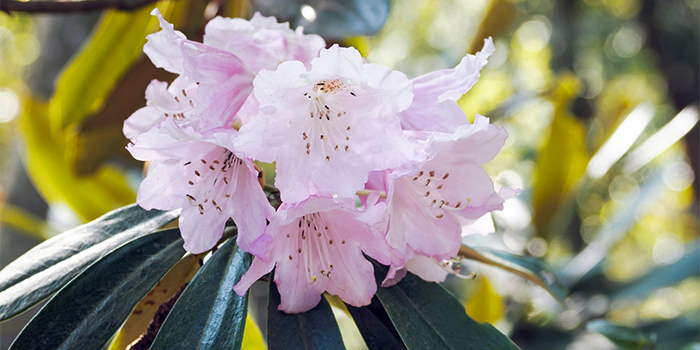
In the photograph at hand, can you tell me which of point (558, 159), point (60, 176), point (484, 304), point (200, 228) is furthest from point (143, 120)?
point (558, 159)

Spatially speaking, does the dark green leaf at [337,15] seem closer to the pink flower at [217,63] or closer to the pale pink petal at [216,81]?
the pink flower at [217,63]

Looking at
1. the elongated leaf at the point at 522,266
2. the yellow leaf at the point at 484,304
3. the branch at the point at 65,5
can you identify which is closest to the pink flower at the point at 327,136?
the elongated leaf at the point at 522,266

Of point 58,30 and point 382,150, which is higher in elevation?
point 58,30

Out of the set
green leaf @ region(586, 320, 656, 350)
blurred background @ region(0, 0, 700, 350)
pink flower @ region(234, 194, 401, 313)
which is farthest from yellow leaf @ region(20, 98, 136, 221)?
green leaf @ region(586, 320, 656, 350)

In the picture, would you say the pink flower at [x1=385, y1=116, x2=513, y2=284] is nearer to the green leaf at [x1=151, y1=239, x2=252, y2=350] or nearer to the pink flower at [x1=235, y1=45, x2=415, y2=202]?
the pink flower at [x1=235, y1=45, x2=415, y2=202]

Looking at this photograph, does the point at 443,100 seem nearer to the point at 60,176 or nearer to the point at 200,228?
the point at 200,228

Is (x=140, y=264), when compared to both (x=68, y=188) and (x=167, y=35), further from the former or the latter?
(x=68, y=188)

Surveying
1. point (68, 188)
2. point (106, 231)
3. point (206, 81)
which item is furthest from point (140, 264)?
point (68, 188)
